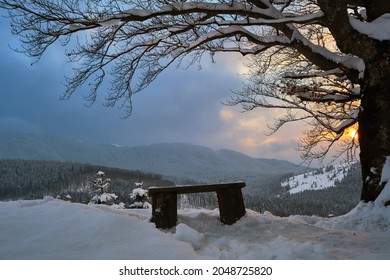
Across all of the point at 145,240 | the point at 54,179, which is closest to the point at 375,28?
the point at 145,240

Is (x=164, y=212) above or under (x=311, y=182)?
above

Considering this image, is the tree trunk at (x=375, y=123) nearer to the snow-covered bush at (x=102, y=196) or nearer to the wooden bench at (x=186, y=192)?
the wooden bench at (x=186, y=192)

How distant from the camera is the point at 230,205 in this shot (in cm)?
610

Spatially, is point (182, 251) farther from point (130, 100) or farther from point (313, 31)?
point (313, 31)

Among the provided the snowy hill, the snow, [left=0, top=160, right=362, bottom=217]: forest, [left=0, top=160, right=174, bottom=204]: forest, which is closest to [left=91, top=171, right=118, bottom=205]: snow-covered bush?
the snow

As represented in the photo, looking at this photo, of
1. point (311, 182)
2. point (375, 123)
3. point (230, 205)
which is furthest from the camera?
point (311, 182)

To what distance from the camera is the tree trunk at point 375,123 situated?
21.3ft

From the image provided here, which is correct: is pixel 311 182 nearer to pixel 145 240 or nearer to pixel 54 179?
pixel 54 179

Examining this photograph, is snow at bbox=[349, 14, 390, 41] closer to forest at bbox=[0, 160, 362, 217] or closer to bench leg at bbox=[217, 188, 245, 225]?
bench leg at bbox=[217, 188, 245, 225]

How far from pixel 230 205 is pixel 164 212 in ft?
4.10

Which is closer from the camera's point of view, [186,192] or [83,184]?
[186,192]

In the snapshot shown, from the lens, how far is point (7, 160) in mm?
147250

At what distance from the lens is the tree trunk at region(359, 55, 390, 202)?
6496mm

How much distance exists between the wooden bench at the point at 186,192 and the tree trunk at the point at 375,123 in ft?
8.76
